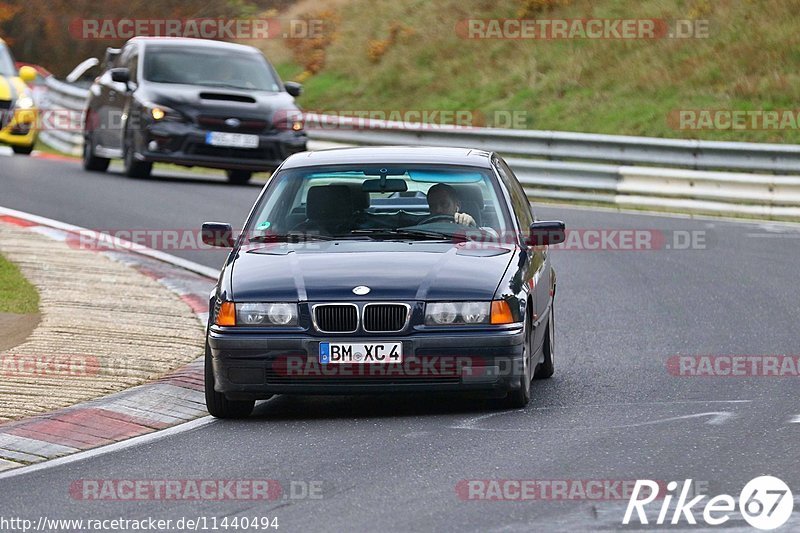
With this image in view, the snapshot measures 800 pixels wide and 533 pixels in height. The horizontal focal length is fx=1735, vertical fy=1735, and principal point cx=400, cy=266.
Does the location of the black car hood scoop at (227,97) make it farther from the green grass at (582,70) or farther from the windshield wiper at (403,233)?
the windshield wiper at (403,233)

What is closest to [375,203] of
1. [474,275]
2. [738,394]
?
[474,275]

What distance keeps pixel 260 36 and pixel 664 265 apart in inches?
1008

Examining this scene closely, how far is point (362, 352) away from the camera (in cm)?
888

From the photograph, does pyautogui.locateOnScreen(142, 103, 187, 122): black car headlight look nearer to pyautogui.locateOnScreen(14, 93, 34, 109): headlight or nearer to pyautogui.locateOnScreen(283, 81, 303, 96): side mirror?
pyautogui.locateOnScreen(283, 81, 303, 96): side mirror

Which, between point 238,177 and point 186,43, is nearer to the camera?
point 186,43

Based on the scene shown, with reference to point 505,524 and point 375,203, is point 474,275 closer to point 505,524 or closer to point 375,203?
point 375,203

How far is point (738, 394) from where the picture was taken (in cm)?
978

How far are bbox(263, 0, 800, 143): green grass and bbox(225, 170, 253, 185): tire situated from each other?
5867mm

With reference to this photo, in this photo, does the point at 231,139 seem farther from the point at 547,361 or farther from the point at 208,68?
the point at 547,361

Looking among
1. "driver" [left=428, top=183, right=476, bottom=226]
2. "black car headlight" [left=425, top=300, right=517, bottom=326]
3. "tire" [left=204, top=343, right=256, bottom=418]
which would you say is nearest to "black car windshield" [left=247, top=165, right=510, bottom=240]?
"driver" [left=428, top=183, right=476, bottom=226]

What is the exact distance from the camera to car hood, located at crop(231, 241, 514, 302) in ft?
29.5

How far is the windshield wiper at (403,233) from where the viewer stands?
991 cm

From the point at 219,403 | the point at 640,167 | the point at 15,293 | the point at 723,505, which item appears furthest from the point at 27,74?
the point at 723,505

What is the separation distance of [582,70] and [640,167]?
7.01 m
